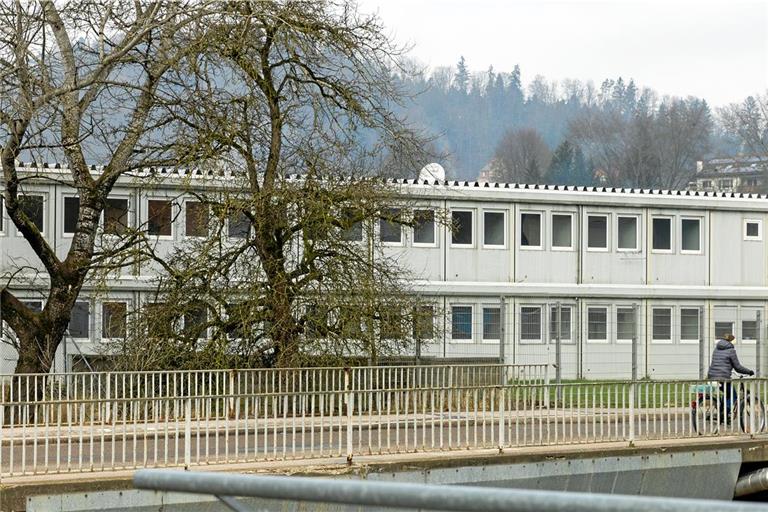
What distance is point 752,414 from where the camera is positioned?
1862cm

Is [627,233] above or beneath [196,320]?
above

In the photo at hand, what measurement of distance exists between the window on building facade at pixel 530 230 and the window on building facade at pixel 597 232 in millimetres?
1582

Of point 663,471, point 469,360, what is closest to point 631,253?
point 469,360

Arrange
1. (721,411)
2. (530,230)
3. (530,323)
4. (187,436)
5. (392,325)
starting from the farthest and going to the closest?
(530,230)
(530,323)
(392,325)
(721,411)
(187,436)

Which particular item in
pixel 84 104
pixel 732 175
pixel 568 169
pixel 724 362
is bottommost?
pixel 724 362

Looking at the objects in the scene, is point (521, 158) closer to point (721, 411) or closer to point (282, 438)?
point (721, 411)

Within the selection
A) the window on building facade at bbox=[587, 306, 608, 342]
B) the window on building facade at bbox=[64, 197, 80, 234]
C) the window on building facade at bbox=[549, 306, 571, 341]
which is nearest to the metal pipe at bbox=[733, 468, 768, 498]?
the window on building facade at bbox=[549, 306, 571, 341]

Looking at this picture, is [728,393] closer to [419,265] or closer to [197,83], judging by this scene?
[197,83]

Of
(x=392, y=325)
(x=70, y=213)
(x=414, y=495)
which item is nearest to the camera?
(x=414, y=495)

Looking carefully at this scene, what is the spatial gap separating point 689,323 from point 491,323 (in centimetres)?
667

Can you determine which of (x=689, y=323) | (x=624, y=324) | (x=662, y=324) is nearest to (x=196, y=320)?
(x=624, y=324)

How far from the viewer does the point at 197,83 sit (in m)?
24.6

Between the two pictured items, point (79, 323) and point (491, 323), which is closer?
point (79, 323)

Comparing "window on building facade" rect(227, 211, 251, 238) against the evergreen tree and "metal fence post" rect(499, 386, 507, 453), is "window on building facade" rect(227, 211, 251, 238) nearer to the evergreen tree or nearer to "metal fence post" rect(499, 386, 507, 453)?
"metal fence post" rect(499, 386, 507, 453)
